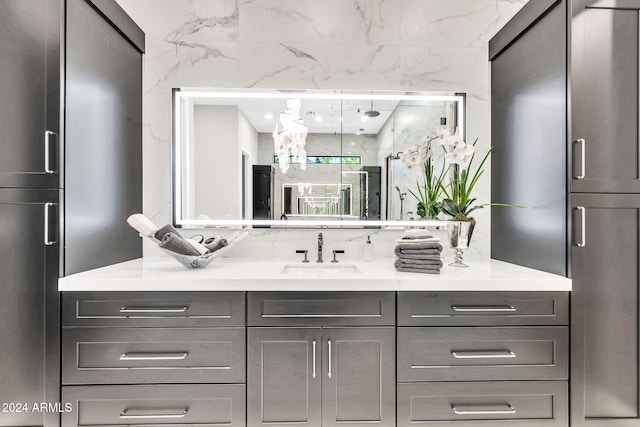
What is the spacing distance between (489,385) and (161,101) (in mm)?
2344

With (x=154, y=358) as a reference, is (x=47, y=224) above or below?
above

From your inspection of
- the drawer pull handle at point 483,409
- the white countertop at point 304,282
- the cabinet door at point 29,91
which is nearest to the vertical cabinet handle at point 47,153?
the cabinet door at point 29,91

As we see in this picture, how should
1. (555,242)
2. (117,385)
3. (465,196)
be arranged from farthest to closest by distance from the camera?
1. (465,196)
2. (555,242)
3. (117,385)

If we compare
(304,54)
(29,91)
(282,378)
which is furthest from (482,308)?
(29,91)

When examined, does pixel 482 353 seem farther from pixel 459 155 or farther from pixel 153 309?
pixel 153 309

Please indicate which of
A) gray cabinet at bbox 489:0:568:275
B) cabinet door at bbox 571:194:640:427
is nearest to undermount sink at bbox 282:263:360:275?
gray cabinet at bbox 489:0:568:275

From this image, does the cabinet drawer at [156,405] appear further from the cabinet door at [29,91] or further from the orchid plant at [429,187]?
the orchid plant at [429,187]

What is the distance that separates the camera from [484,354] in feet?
4.64

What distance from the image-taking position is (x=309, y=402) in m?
1.39

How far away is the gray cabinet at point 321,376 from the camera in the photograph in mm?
1391

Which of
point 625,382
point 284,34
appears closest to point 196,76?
point 284,34

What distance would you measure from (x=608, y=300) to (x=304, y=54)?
80.7 inches

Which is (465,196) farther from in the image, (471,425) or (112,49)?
(112,49)

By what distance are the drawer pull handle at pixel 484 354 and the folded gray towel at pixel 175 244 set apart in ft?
4.27
